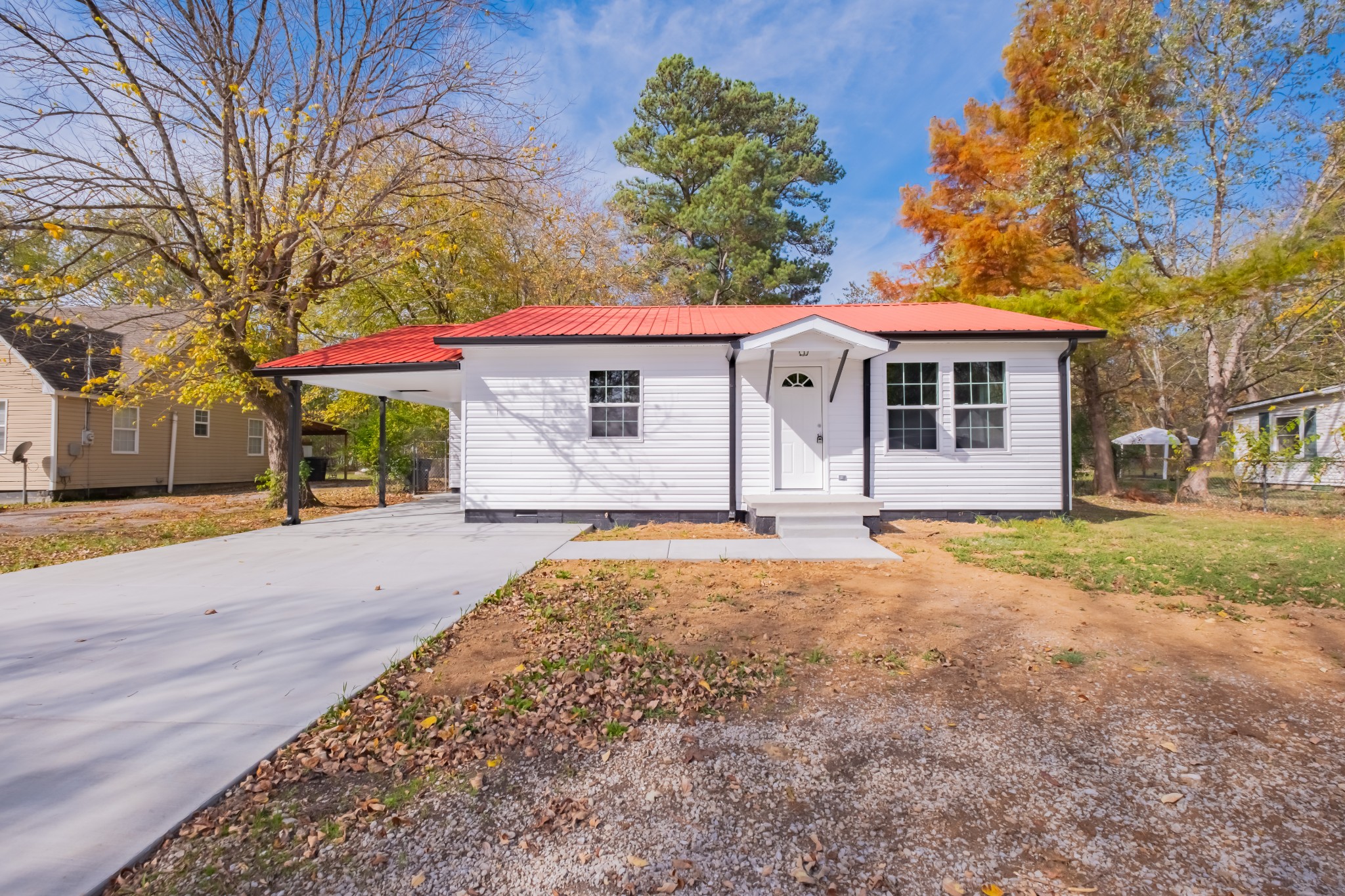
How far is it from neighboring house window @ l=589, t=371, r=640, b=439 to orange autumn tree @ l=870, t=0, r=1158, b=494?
9.12 m

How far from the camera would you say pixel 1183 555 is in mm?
6992

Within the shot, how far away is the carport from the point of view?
9609mm

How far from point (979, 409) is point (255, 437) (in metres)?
22.3

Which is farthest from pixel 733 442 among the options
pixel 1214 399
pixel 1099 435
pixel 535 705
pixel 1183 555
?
pixel 1214 399

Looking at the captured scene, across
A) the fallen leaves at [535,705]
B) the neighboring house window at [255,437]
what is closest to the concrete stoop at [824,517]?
the fallen leaves at [535,705]

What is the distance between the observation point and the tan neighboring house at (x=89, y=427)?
48.2 feet

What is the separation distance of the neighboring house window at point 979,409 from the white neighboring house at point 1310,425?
12.7 meters

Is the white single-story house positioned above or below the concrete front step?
above

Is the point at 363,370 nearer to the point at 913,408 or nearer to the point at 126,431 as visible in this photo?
the point at 913,408

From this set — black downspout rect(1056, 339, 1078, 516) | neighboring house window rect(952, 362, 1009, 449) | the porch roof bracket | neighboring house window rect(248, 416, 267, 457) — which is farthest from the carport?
neighboring house window rect(248, 416, 267, 457)

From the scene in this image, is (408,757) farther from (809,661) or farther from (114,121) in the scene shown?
(114,121)

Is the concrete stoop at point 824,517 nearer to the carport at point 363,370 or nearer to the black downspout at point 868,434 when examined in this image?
the black downspout at point 868,434

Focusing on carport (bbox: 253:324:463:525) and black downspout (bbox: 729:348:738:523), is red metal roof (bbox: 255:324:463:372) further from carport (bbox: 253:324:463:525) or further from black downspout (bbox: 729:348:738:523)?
black downspout (bbox: 729:348:738:523)

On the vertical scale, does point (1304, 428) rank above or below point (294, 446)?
above
